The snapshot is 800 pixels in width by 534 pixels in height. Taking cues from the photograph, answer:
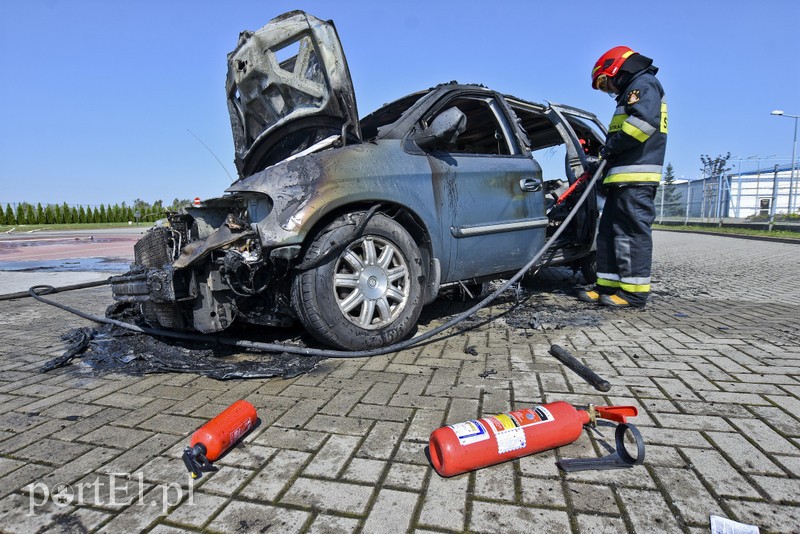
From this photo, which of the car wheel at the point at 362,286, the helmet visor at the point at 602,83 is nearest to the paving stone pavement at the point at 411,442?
the car wheel at the point at 362,286

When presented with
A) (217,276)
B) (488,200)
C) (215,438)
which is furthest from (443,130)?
(215,438)

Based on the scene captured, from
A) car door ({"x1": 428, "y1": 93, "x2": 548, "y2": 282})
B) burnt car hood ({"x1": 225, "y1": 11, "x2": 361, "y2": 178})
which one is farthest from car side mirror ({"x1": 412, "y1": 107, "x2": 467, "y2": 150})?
burnt car hood ({"x1": 225, "y1": 11, "x2": 361, "y2": 178})

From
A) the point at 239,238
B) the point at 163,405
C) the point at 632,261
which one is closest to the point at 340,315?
the point at 239,238

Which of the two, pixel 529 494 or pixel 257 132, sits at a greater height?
pixel 257 132

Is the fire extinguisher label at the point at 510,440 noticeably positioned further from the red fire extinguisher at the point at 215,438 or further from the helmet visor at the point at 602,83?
the helmet visor at the point at 602,83

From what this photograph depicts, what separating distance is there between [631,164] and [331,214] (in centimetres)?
310

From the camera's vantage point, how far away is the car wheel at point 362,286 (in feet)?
9.68

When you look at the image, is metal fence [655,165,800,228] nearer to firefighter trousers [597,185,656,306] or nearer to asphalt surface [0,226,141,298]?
firefighter trousers [597,185,656,306]

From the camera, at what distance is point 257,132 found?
13.4 ft

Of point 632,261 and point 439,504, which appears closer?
point 439,504

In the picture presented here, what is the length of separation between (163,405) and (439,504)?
5.37ft

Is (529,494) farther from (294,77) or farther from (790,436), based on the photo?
(294,77)

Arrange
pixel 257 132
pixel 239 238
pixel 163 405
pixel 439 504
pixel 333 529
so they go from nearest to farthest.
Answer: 1. pixel 333 529
2. pixel 439 504
3. pixel 163 405
4. pixel 239 238
5. pixel 257 132

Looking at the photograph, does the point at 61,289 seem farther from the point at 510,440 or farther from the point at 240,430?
the point at 510,440
